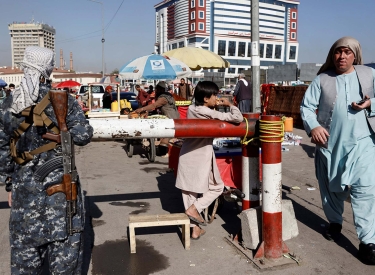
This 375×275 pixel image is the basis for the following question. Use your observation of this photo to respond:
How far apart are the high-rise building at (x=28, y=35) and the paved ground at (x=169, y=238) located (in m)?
167

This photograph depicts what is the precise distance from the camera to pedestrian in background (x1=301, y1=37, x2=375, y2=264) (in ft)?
12.1

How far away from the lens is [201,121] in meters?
3.57

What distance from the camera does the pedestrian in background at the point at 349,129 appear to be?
3.69 meters

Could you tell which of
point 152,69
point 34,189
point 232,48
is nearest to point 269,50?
point 232,48

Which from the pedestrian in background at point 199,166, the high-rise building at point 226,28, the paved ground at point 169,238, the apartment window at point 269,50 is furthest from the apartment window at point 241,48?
the pedestrian in background at point 199,166

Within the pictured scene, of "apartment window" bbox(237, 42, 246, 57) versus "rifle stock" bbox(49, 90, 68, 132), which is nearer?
"rifle stock" bbox(49, 90, 68, 132)

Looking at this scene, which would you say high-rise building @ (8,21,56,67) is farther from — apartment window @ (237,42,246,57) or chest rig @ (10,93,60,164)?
chest rig @ (10,93,60,164)

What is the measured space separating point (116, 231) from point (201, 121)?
185cm

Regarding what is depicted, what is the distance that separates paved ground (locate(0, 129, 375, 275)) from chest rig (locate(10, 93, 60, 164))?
4.85ft

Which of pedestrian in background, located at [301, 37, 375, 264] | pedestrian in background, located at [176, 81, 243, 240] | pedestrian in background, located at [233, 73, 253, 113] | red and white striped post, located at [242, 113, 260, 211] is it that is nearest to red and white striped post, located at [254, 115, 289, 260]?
red and white striped post, located at [242, 113, 260, 211]

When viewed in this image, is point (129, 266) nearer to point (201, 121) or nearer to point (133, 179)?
point (201, 121)

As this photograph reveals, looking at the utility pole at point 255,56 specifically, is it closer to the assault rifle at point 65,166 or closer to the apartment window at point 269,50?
the assault rifle at point 65,166

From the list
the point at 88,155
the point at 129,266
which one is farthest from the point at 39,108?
the point at 88,155

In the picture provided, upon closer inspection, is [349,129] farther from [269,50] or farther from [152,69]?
[269,50]
